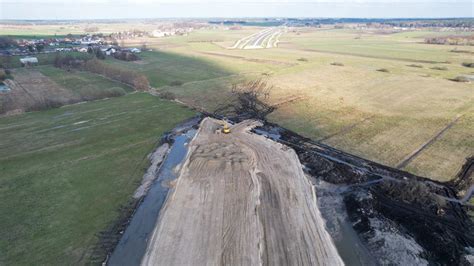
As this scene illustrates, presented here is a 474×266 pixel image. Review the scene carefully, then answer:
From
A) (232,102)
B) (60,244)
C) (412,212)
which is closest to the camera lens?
(60,244)

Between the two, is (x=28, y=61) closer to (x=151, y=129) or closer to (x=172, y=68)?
(x=172, y=68)

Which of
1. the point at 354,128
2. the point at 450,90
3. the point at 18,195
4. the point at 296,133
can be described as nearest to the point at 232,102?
the point at 296,133

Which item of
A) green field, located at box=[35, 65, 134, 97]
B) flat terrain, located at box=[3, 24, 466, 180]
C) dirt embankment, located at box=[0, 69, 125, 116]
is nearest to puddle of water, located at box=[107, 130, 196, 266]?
flat terrain, located at box=[3, 24, 466, 180]

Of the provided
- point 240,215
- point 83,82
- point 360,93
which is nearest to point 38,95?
point 83,82

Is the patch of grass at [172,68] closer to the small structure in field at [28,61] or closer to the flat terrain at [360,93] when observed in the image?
the flat terrain at [360,93]

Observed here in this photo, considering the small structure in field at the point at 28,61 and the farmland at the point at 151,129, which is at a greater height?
the small structure in field at the point at 28,61

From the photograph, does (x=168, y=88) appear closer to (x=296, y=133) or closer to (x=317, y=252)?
(x=296, y=133)

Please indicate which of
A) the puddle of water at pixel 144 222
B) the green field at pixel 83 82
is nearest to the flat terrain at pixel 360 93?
the green field at pixel 83 82
